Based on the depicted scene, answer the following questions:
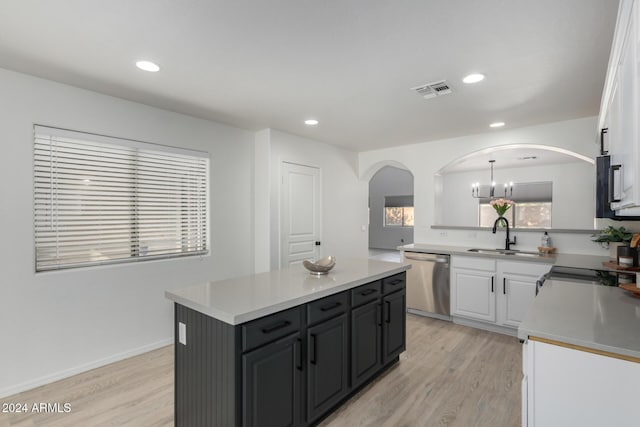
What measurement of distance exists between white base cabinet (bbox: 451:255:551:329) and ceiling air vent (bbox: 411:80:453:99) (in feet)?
6.79

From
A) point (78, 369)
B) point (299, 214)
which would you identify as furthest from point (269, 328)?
point (299, 214)

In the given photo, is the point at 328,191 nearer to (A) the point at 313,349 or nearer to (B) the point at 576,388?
(A) the point at 313,349

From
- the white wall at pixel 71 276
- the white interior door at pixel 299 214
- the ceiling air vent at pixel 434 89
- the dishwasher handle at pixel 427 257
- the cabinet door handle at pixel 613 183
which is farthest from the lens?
the white interior door at pixel 299 214

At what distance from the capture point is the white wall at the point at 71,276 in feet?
Answer: 7.99

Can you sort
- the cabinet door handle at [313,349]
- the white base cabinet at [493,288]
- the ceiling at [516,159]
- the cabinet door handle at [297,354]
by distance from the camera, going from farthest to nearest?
the ceiling at [516,159] < the white base cabinet at [493,288] < the cabinet door handle at [313,349] < the cabinet door handle at [297,354]

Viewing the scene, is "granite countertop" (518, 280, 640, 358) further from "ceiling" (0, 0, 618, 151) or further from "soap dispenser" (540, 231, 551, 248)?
"soap dispenser" (540, 231, 551, 248)

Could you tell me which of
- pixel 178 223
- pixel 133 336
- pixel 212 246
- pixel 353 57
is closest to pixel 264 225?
pixel 212 246

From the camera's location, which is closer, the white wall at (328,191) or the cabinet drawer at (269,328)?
the cabinet drawer at (269,328)

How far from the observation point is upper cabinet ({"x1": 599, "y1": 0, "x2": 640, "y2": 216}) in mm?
1121

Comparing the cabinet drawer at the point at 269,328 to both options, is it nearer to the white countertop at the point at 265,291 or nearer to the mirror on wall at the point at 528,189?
the white countertop at the point at 265,291

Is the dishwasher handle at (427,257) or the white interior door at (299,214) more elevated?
the white interior door at (299,214)

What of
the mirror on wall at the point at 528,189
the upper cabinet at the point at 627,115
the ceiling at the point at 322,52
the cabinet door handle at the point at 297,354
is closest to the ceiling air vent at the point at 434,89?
the ceiling at the point at 322,52

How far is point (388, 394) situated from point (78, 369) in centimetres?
263

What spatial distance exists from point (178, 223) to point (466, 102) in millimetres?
3201
